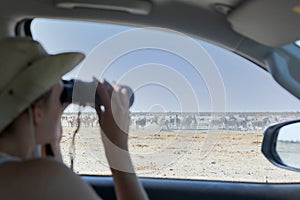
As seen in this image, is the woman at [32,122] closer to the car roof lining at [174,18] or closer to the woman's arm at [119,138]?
the woman's arm at [119,138]

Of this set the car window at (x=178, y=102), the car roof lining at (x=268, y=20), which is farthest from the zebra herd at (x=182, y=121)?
the car roof lining at (x=268, y=20)

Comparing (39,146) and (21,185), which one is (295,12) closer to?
(39,146)

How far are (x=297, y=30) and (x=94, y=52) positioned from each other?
0.68 metres

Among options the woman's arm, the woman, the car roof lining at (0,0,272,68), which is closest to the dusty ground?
the woman's arm

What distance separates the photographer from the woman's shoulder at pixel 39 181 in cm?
103

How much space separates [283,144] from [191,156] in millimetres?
353

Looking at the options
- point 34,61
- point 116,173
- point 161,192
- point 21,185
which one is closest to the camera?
point 21,185

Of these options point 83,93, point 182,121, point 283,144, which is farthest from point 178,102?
point 283,144

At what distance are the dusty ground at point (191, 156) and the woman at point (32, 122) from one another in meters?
0.48

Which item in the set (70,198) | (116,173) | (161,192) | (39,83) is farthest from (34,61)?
(161,192)

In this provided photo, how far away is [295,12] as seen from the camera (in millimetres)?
1525

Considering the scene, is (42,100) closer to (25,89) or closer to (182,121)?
(25,89)

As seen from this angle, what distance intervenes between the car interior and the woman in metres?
0.59

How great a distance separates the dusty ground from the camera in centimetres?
181
